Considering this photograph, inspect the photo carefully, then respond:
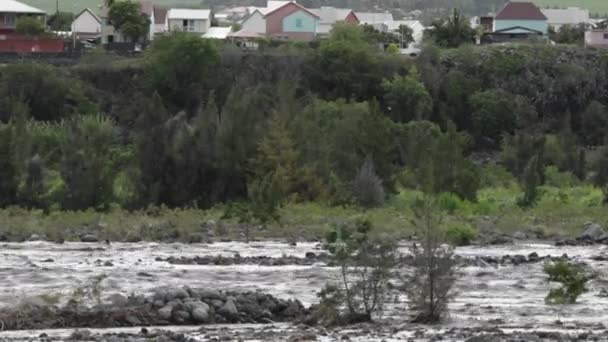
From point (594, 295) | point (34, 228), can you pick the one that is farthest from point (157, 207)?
point (594, 295)

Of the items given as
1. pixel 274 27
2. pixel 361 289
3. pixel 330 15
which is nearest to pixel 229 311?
pixel 361 289

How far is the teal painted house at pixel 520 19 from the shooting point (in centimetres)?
10788

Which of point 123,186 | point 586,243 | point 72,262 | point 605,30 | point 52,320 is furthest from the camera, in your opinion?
point 605,30

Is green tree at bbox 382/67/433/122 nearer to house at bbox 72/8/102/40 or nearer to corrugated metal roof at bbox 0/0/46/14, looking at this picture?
corrugated metal roof at bbox 0/0/46/14

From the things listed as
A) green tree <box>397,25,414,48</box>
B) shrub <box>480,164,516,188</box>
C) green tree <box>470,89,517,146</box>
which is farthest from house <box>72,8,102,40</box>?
shrub <box>480,164,516,188</box>

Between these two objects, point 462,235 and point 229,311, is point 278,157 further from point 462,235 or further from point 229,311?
point 229,311

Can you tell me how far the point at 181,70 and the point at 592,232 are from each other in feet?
148

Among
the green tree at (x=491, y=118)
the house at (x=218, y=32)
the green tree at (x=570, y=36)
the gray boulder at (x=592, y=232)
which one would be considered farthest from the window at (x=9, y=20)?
the gray boulder at (x=592, y=232)

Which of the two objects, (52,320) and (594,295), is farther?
(594,295)

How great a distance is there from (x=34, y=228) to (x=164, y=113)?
43.8 ft

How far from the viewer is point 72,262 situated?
86.7 feet

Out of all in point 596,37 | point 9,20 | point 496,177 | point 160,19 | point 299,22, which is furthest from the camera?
point 160,19

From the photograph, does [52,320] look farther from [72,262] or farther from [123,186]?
[123,186]

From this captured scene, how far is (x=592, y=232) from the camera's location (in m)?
32.7
